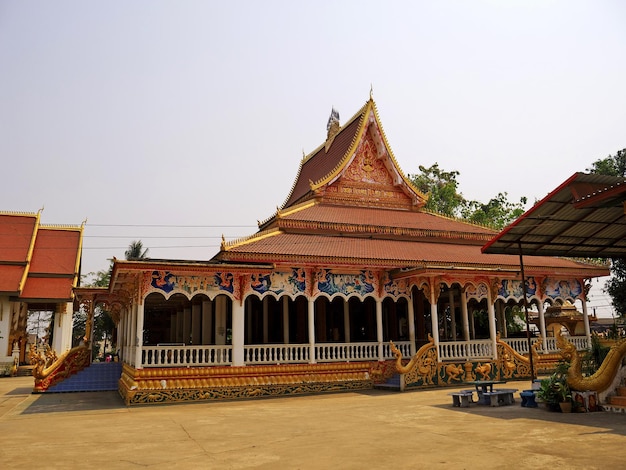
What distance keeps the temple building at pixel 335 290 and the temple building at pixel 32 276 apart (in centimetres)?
668

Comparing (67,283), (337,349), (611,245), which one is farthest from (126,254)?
(611,245)

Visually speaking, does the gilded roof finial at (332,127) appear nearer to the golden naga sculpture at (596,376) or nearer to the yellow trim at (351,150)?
the yellow trim at (351,150)

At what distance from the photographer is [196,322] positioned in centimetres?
1888

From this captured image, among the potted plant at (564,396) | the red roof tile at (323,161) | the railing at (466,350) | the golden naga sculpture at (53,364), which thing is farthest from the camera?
the red roof tile at (323,161)

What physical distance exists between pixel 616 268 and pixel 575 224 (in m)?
30.0

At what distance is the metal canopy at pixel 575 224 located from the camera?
8.88 metres

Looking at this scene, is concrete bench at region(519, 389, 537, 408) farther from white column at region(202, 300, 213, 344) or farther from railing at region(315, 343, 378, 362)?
white column at region(202, 300, 213, 344)

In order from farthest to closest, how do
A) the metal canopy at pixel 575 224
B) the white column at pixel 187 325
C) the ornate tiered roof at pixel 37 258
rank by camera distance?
1. the ornate tiered roof at pixel 37 258
2. the white column at pixel 187 325
3. the metal canopy at pixel 575 224

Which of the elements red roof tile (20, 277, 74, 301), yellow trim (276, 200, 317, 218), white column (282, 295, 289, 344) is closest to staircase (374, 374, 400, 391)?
white column (282, 295, 289, 344)

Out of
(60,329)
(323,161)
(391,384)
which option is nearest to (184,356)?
(391,384)

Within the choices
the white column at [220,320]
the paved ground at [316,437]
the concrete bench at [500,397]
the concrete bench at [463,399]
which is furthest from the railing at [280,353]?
the concrete bench at [500,397]

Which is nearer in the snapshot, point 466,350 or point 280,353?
point 280,353

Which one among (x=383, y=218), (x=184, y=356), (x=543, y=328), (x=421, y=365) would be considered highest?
(x=383, y=218)

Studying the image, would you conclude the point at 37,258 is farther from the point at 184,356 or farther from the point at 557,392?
the point at 557,392
